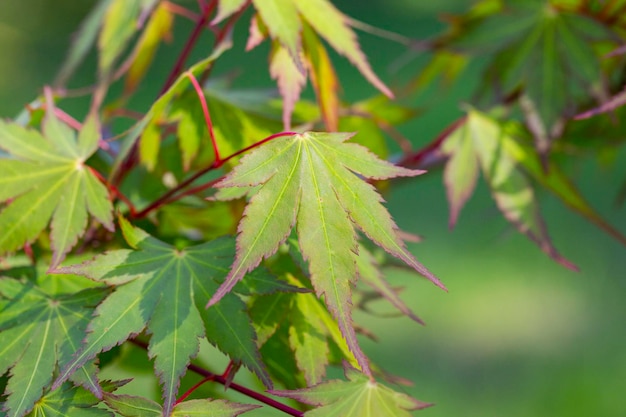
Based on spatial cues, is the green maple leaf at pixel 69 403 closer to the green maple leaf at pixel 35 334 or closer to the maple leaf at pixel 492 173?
the green maple leaf at pixel 35 334

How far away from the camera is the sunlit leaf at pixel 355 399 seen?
1.75 feet

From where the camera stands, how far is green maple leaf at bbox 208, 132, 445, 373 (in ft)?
1.67

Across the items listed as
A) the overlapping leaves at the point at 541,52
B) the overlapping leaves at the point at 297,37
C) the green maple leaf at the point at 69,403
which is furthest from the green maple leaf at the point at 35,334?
the overlapping leaves at the point at 541,52

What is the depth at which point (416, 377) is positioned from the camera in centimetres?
223

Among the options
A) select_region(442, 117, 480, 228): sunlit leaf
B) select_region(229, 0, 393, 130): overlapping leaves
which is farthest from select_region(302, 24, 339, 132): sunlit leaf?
select_region(442, 117, 480, 228): sunlit leaf

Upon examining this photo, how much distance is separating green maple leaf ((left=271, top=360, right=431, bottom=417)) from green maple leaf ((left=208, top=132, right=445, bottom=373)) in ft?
0.15

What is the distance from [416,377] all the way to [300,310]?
1682mm

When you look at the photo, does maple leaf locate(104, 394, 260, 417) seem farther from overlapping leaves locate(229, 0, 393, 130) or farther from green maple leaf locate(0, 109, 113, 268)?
overlapping leaves locate(229, 0, 393, 130)

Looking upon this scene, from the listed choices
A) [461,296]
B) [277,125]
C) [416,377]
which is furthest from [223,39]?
[461,296]

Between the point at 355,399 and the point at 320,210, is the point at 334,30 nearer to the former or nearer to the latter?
the point at 320,210

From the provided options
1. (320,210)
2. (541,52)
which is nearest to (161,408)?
(320,210)

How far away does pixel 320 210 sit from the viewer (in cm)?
54

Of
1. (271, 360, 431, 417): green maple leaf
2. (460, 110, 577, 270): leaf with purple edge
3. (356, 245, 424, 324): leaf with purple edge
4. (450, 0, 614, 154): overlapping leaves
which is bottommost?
(271, 360, 431, 417): green maple leaf

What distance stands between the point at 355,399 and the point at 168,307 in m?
0.15
